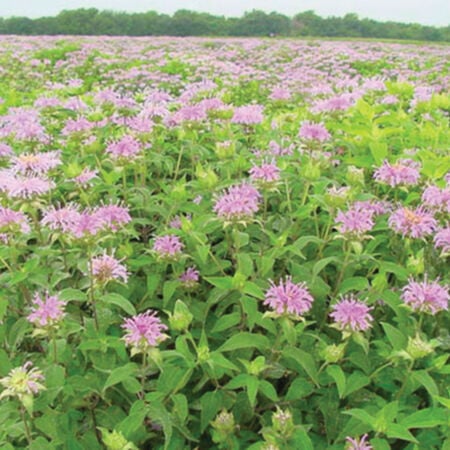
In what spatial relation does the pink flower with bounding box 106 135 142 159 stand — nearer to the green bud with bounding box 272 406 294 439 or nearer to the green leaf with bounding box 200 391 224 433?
the green leaf with bounding box 200 391 224 433

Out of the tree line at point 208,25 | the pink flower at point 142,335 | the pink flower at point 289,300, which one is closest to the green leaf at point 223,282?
the pink flower at point 289,300

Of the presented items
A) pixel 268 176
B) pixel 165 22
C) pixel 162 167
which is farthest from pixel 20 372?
pixel 165 22

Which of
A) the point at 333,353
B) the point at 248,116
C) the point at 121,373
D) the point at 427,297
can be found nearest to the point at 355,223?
the point at 427,297

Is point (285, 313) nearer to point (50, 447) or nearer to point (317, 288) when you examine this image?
point (317, 288)

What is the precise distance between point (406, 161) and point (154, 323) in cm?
120

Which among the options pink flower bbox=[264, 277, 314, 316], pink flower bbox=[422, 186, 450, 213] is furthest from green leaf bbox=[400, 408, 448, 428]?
pink flower bbox=[422, 186, 450, 213]

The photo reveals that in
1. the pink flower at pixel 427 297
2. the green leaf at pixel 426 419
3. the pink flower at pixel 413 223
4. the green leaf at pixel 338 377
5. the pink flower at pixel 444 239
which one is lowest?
the green leaf at pixel 426 419

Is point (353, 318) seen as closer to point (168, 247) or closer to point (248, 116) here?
point (168, 247)

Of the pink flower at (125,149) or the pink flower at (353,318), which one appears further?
the pink flower at (125,149)

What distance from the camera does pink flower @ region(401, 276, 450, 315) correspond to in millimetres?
1482

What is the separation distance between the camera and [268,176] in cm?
184

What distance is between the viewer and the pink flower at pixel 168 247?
1688 millimetres

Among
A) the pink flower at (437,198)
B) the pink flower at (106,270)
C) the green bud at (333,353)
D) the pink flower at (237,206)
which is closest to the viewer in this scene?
the green bud at (333,353)

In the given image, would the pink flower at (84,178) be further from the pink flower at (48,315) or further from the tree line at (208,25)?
the tree line at (208,25)
